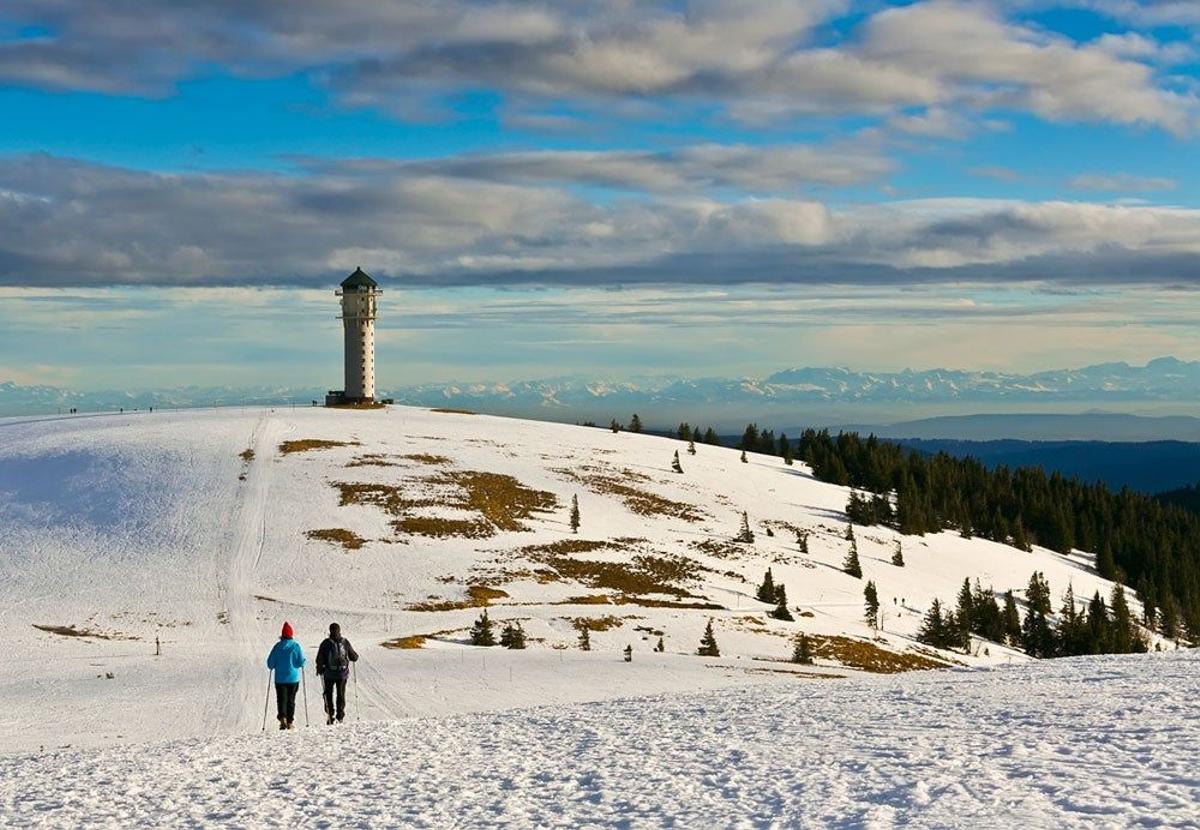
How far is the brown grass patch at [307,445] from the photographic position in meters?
102

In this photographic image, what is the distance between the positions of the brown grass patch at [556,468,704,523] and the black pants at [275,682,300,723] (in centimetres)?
6820

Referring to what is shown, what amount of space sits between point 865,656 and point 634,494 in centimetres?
4223

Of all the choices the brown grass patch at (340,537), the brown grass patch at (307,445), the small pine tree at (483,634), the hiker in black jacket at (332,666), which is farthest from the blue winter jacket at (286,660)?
the brown grass patch at (307,445)

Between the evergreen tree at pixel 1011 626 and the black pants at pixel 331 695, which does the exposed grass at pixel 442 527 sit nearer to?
the evergreen tree at pixel 1011 626

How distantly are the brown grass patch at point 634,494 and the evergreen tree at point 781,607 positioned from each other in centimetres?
2319

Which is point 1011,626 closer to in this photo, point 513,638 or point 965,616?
point 965,616

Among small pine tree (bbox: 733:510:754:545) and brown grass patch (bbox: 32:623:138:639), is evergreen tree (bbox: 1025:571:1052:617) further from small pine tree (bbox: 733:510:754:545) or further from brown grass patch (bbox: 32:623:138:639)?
brown grass patch (bbox: 32:623:138:639)

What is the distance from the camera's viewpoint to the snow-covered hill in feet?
137

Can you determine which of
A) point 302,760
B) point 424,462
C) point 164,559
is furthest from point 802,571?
point 302,760

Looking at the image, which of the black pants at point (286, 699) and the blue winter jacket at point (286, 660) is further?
the black pants at point (286, 699)

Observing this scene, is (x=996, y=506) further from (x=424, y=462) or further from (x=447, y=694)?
(x=447, y=694)

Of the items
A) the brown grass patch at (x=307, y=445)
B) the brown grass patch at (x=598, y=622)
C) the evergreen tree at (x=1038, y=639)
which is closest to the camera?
the brown grass patch at (x=598, y=622)

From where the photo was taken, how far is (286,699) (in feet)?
91.2

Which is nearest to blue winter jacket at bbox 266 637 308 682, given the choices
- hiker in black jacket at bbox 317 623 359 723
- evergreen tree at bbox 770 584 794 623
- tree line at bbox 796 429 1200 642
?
hiker in black jacket at bbox 317 623 359 723
